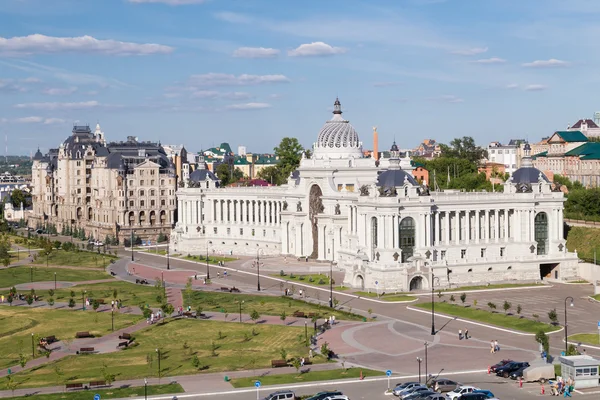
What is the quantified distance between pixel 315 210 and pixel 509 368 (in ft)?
252

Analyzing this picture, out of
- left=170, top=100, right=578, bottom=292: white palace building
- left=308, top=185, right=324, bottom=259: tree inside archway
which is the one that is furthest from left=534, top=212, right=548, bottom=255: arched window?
left=308, top=185, right=324, bottom=259: tree inside archway

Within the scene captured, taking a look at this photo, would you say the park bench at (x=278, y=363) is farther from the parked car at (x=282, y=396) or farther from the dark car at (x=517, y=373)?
the dark car at (x=517, y=373)

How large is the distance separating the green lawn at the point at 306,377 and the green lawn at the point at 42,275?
213 feet

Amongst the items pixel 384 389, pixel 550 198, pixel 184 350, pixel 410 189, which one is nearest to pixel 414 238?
pixel 410 189

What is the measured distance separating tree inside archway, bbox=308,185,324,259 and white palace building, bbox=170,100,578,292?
0.51ft

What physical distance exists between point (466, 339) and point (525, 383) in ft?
50.8

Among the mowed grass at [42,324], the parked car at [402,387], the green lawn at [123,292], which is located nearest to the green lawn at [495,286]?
the green lawn at [123,292]

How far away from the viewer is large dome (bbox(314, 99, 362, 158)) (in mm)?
147000

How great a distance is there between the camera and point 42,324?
315 ft

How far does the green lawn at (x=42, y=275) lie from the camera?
130m

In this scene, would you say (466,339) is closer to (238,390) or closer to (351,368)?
(351,368)

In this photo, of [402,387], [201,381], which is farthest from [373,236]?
[402,387]

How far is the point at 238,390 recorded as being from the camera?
67.2 m

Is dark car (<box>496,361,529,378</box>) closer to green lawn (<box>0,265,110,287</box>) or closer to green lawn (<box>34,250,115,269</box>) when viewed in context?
green lawn (<box>0,265,110,287</box>)
